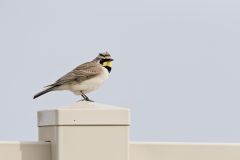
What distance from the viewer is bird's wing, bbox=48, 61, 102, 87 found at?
859 cm

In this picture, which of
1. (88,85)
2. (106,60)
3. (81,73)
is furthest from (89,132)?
(106,60)

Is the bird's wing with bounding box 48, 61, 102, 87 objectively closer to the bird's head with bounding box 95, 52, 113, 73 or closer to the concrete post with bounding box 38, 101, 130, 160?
the bird's head with bounding box 95, 52, 113, 73

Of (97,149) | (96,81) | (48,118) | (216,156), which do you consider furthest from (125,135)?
(96,81)

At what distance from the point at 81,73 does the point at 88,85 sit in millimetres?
280

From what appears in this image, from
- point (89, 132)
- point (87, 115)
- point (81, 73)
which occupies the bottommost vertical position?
point (89, 132)

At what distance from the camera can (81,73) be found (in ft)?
28.9

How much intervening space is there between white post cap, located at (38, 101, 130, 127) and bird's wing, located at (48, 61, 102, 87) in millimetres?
2726

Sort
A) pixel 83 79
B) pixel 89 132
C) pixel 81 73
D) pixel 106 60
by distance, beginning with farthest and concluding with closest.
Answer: pixel 106 60 → pixel 81 73 → pixel 83 79 → pixel 89 132

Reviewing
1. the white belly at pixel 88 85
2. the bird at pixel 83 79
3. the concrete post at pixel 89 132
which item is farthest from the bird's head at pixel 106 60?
the concrete post at pixel 89 132

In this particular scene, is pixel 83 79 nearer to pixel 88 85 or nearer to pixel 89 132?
pixel 88 85

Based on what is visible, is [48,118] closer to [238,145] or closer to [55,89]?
[238,145]

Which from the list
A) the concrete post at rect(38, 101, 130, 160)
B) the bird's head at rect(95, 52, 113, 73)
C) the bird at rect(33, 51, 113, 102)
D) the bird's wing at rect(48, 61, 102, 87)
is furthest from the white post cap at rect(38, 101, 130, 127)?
the bird's head at rect(95, 52, 113, 73)

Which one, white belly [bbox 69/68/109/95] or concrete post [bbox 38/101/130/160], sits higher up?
white belly [bbox 69/68/109/95]

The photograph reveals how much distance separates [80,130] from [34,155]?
435 mm
